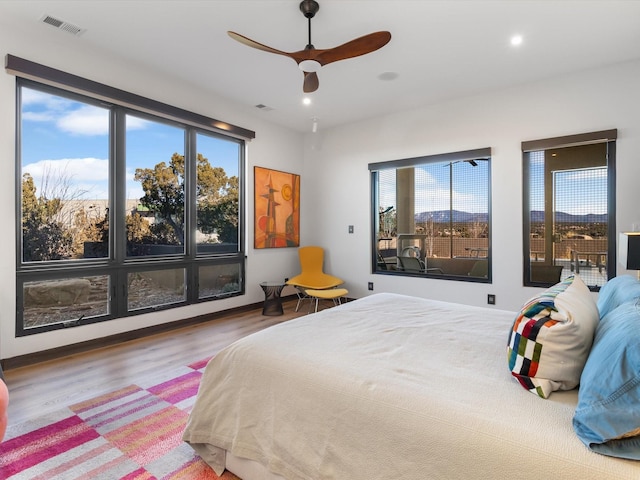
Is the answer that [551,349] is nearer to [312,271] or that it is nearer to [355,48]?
[355,48]

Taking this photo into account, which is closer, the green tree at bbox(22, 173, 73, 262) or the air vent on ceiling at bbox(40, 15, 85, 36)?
the air vent on ceiling at bbox(40, 15, 85, 36)

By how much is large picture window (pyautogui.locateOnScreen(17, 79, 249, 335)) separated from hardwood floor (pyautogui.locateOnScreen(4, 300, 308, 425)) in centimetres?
36

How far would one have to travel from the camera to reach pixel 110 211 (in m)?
3.56

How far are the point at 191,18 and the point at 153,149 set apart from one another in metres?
1.63

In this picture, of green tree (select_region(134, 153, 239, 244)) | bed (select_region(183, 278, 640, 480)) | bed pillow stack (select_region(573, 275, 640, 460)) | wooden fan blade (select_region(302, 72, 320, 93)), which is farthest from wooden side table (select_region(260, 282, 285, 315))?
Result: bed pillow stack (select_region(573, 275, 640, 460))

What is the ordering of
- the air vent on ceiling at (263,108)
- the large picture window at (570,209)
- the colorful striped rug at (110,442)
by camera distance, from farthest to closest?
1. the air vent on ceiling at (263,108)
2. the large picture window at (570,209)
3. the colorful striped rug at (110,442)

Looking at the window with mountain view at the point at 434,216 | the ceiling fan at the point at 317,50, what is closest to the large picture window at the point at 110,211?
the ceiling fan at the point at 317,50

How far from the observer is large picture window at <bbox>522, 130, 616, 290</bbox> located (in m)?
3.67

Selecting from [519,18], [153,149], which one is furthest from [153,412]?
[519,18]

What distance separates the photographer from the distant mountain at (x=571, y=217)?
373cm

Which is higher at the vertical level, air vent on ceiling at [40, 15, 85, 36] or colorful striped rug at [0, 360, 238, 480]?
air vent on ceiling at [40, 15, 85, 36]

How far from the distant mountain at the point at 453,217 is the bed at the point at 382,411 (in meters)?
2.79

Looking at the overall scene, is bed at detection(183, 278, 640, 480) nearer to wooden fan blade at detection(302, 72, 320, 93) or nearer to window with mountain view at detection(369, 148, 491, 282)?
wooden fan blade at detection(302, 72, 320, 93)

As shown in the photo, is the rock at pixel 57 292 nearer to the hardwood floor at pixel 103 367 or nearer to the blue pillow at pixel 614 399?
the hardwood floor at pixel 103 367
